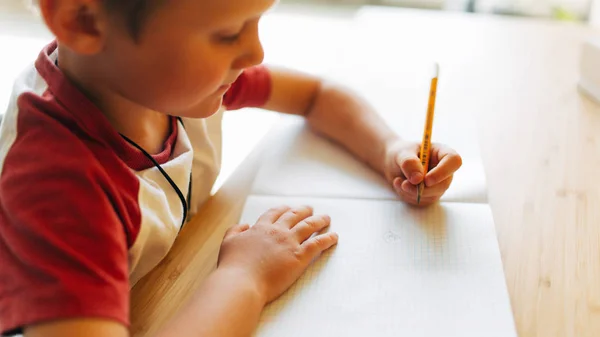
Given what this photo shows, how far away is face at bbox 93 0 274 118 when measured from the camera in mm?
470

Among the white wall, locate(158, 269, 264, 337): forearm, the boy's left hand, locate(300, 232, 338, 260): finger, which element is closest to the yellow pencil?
the boy's left hand

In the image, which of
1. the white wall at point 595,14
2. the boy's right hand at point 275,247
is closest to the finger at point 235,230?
the boy's right hand at point 275,247

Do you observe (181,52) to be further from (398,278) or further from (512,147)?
(512,147)

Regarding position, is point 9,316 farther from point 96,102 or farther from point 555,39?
point 555,39

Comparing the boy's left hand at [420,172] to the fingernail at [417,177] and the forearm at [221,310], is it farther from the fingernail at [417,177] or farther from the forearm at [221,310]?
the forearm at [221,310]

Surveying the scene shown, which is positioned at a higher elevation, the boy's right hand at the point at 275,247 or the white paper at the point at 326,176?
the boy's right hand at the point at 275,247

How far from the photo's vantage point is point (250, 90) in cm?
77

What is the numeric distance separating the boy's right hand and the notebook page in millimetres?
10

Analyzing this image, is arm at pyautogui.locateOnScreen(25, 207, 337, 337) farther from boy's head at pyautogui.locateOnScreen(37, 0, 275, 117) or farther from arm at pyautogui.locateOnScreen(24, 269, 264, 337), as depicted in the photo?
boy's head at pyautogui.locateOnScreen(37, 0, 275, 117)

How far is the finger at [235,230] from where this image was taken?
59 cm

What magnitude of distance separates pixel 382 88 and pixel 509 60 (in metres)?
0.23

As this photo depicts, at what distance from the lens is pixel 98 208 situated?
1.56 ft

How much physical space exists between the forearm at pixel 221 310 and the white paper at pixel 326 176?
16 cm

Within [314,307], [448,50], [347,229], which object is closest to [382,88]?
[448,50]
